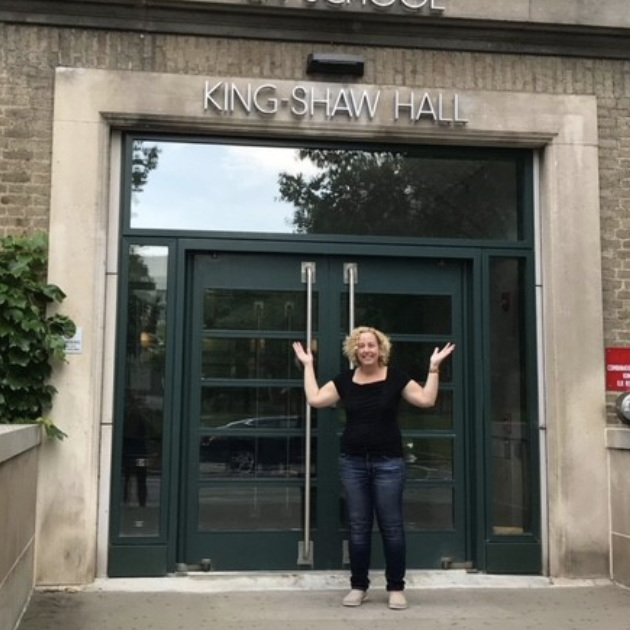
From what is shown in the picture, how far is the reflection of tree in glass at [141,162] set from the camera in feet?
20.9

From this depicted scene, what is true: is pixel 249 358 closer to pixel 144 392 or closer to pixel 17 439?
pixel 144 392

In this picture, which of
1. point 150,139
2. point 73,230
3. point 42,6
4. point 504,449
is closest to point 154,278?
point 73,230

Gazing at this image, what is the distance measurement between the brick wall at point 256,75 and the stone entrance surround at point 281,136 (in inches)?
4.3

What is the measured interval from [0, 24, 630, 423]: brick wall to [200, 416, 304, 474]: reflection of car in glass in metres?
2.01

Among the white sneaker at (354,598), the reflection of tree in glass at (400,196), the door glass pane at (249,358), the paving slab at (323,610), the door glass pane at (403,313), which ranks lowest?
the paving slab at (323,610)

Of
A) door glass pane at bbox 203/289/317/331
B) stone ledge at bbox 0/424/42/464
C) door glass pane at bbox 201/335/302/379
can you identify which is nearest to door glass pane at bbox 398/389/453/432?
door glass pane at bbox 201/335/302/379

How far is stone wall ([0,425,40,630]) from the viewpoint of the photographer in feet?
14.1

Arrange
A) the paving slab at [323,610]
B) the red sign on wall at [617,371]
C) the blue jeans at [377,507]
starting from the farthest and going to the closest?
the red sign on wall at [617,371], the blue jeans at [377,507], the paving slab at [323,610]

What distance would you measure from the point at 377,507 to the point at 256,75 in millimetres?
3255

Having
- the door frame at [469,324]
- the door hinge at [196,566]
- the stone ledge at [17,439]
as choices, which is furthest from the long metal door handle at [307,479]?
the stone ledge at [17,439]

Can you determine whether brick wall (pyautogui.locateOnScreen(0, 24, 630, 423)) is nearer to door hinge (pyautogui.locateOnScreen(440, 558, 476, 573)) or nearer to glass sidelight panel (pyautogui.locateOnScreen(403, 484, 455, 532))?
glass sidelight panel (pyautogui.locateOnScreen(403, 484, 455, 532))

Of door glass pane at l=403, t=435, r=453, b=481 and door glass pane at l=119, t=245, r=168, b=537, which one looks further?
door glass pane at l=403, t=435, r=453, b=481

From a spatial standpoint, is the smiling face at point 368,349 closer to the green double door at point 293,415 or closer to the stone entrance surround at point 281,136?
the green double door at point 293,415

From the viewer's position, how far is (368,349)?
17.8 feet
